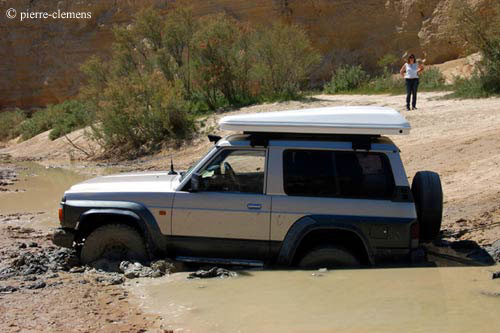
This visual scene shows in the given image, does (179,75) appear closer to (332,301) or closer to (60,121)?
(60,121)

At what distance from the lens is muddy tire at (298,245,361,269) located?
697 centimetres

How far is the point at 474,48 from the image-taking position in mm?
22047

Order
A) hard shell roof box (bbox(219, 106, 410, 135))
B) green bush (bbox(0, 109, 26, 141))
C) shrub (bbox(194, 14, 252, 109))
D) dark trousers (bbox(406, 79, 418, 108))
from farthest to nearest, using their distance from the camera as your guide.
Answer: green bush (bbox(0, 109, 26, 141))
shrub (bbox(194, 14, 252, 109))
dark trousers (bbox(406, 79, 418, 108))
hard shell roof box (bbox(219, 106, 410, 135))

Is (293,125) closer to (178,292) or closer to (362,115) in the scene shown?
(362,115)

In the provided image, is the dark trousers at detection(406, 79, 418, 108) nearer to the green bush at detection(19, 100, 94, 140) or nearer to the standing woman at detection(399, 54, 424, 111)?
the standing woman at detection(399, 54, 424, 111)

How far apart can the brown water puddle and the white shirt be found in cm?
1206

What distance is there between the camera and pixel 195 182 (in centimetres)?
695

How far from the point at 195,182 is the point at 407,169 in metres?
7.67

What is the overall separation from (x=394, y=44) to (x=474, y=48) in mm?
15988

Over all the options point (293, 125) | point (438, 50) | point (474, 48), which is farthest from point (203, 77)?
point (293, 125)

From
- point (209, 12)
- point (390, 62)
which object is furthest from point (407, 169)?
point (209, 12)

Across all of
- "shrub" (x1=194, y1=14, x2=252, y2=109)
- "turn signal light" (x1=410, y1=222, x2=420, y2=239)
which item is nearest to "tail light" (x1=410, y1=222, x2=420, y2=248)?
"turn signal light" (x1=410, y1=222, x2=420, y2=239)

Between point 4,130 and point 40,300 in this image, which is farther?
point 4,130

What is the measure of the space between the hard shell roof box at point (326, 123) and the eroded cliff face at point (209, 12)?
25.1 m
